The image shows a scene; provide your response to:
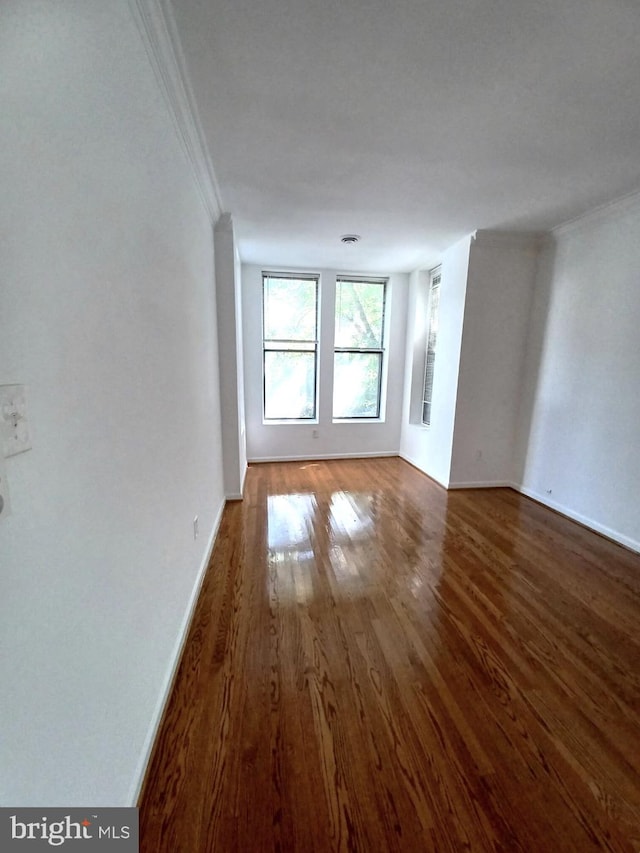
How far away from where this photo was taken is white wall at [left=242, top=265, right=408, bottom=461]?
4.21 metres

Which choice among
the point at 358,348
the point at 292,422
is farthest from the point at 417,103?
the point at 292,422

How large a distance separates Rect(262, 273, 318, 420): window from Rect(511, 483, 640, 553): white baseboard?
8.94 feet

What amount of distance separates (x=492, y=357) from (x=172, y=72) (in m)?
3.22

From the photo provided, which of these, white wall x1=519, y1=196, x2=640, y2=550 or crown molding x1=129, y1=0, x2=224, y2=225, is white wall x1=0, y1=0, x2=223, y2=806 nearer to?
crown molding x1=129, y1=0, x2=224, y2=225

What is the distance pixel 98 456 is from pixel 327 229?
9.74 feet

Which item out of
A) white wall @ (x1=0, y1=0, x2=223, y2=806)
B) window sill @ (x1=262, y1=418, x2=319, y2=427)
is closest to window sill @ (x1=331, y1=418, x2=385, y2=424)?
window sill @ (x1=262, y1=418, x2=319, y2=427)

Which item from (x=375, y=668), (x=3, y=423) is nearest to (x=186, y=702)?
(x=375, y=668)

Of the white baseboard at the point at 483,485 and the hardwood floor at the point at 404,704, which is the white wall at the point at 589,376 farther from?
the hardwood floor at the point at 404,704

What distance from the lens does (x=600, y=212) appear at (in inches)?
104

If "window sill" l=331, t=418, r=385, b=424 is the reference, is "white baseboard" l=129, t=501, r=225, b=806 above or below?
below

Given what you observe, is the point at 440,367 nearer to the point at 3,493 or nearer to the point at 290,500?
the point at 290,500

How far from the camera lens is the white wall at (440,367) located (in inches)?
133

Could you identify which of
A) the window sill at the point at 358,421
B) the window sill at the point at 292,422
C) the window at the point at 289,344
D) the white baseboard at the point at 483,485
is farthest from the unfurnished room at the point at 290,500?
the window sill at the point at 358,421

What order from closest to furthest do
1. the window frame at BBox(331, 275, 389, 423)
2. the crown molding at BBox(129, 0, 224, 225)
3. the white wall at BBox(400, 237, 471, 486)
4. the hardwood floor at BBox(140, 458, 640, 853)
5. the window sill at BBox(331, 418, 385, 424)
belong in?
the hardwood floor at BBox(140, 458, 640, 853) < the crown molding at BBox(129, 0, 224, 225) < the white wall at BBox(400, 237, 471, 486) < the window frame at BBox(331, 275, 389, 423) < the window sill at BBox(331, 418, 385, 424)
